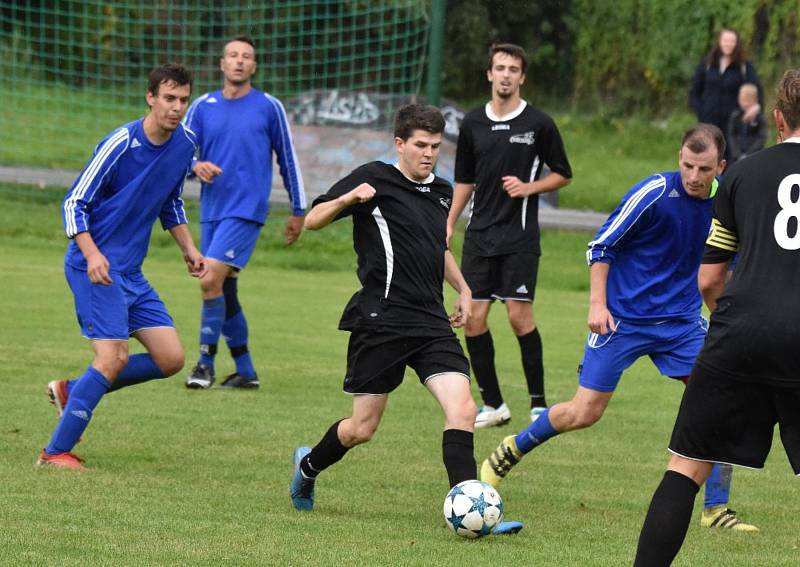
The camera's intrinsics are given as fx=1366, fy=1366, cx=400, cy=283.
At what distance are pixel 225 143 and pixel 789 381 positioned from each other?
236 inches

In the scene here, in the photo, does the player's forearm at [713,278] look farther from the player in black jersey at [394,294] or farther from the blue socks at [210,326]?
the blue socks at [210,326]

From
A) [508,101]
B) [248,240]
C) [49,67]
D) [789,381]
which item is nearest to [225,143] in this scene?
[248,240]

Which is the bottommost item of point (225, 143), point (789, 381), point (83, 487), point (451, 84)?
point (451, 84)

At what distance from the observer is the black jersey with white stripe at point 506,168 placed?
8961 mm

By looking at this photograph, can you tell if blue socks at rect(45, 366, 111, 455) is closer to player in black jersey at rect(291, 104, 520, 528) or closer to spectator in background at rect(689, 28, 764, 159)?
player in black jersey at rect(291, 104, 520, 528)

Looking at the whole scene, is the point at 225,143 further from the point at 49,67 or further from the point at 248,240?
the point at 49,67

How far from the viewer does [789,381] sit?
4.36 meters

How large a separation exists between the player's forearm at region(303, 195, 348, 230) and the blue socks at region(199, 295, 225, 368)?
12.1 ft

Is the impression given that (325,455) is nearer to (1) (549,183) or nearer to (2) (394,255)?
(2) (394,255)

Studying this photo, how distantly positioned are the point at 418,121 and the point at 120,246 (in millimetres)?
1907

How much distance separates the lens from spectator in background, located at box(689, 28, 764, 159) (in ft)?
51.6

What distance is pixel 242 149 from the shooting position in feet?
31.7

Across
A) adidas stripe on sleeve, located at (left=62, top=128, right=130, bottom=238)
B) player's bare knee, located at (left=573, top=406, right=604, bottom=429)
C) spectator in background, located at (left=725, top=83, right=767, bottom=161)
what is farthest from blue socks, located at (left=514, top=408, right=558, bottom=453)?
spectator in background, located at (left=725, top=83, right=767, bottom=161)

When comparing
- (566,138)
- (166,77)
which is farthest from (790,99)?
(566,138)
